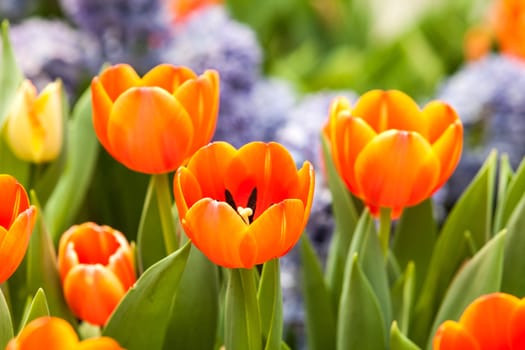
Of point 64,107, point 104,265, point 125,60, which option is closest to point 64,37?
point 125,60

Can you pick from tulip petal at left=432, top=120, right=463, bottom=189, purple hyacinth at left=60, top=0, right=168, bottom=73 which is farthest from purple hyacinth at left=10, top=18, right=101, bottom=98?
tulip petal at left=432, top=120, right=463, bottom=189

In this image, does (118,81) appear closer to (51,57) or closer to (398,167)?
(398,167)

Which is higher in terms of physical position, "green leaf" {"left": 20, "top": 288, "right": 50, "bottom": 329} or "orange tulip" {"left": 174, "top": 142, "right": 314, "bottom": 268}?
"orange tulip" {"left": 174, "top": 142, "right": 314, "bottom": 268}

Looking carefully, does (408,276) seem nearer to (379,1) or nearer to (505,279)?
(505,279)

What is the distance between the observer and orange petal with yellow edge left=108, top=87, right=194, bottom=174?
511 millimetres

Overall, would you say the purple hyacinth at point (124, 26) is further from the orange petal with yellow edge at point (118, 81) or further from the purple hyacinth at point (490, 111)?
the orange petal with yellow edge at point (118, 81)

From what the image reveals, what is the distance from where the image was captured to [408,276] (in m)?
0.62

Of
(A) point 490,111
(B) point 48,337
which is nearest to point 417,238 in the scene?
(B) point 48,337

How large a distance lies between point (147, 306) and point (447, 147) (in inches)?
7.5

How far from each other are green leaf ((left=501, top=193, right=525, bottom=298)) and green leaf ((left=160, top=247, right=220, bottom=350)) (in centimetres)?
18

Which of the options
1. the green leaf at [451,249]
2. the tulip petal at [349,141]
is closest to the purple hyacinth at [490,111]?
the green leaf at [451,249]

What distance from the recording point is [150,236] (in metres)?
0.59

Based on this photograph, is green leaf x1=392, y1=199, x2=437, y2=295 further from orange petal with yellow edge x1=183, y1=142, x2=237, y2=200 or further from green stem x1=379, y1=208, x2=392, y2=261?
orange petal with yellow edge x1=183, y1=142, x2=237, y2=200

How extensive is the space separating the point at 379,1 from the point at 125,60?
152cm
